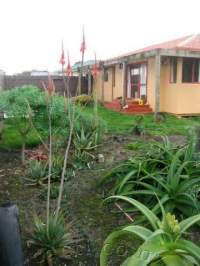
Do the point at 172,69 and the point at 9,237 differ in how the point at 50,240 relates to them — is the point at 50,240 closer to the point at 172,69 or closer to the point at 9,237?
the point at 9,237

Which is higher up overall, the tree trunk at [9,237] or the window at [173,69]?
the window at [173,69]

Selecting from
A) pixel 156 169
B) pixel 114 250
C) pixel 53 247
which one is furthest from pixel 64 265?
pixel 156 169

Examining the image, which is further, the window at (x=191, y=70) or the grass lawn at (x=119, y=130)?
the window at (x=191, y=70)

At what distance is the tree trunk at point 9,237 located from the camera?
2959 mm

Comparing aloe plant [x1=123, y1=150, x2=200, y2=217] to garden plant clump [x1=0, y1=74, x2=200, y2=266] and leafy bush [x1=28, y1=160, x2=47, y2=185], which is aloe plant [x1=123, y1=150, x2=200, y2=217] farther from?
leafy bush [x1=28, y1=160, x2=47, y2=185]

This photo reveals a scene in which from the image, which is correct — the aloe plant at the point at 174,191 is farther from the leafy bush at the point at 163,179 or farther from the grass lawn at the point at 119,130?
the grass lawn at the point at 119,130

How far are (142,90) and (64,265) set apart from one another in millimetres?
15446

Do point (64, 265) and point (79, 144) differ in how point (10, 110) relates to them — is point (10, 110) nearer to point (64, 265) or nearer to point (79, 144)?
point (79, 144)

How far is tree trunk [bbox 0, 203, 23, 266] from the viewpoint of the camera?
296 centimetres

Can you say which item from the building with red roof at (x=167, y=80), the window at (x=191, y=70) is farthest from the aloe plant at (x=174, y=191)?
the window at (x=191, y=70)

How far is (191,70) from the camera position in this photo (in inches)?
597

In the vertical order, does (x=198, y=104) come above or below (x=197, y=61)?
below

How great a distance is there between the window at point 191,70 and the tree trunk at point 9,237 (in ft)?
43.0

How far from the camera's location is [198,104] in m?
15.3
